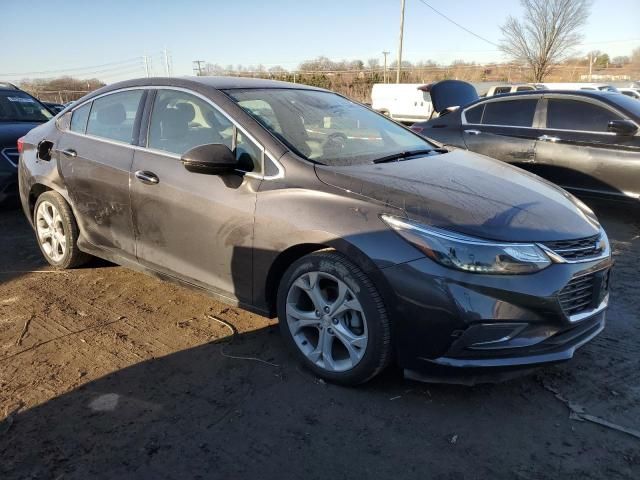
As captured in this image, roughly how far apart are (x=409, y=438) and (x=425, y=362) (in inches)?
14.3

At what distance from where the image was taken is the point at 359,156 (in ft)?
10.9

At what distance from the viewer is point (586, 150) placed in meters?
6.11

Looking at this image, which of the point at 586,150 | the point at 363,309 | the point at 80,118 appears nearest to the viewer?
the point at 363,309

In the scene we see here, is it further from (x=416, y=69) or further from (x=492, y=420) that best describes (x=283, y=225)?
(x=416, y=69)

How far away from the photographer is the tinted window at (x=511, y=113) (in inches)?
266

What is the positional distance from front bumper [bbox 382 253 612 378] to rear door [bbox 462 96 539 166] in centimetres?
438

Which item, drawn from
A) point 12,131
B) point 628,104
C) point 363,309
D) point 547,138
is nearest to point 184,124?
point 363,309

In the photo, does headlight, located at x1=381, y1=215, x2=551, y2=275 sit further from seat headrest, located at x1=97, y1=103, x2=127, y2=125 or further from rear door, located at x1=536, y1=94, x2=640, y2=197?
rear door, located at x1=536, y1=94, x2=640, y2=197

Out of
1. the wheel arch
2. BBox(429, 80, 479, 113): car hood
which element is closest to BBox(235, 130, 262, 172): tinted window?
the wheel arch

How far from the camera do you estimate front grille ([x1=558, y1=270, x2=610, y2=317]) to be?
8.51ft

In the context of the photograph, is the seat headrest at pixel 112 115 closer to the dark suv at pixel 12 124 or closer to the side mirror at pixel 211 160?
the side mirror at pixel 211 160

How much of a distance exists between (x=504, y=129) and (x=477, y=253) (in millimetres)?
4932

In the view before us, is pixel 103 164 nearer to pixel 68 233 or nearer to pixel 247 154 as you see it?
pixel 68 233

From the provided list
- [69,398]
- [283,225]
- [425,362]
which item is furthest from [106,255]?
[425,362]
